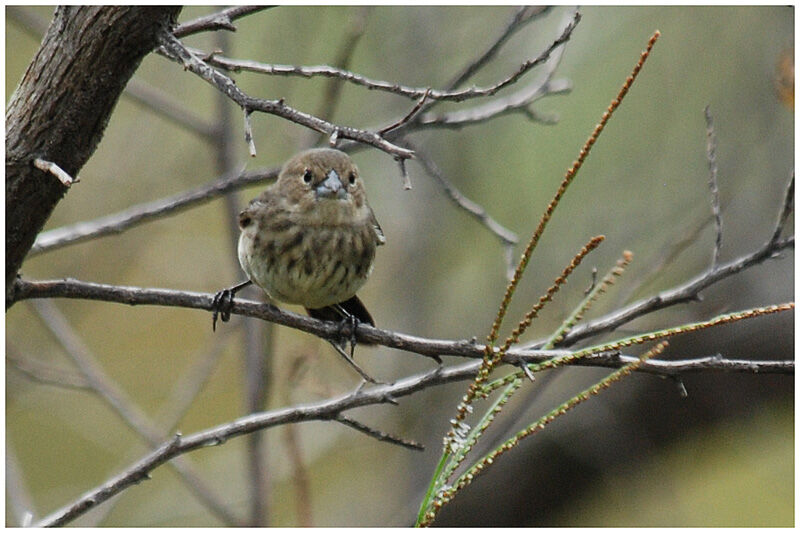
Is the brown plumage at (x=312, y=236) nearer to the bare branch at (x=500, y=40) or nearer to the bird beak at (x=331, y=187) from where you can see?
the bird beak at (x=331, y=187)

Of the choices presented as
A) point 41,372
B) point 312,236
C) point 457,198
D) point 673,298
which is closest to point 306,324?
point 457,198

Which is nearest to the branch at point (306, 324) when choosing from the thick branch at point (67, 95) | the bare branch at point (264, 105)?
the thick branch at point (67, 95)

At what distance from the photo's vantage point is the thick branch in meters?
2.27

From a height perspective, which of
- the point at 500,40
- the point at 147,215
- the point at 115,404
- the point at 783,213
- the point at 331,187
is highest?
the point at 500,40

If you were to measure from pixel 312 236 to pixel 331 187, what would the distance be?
20 cm

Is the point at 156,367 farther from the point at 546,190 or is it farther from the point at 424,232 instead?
the point at 546,190

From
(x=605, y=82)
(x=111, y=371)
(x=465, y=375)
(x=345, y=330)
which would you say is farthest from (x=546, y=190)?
(x=465, y=375)

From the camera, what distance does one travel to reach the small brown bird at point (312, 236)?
139 inches

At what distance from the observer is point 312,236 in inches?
141

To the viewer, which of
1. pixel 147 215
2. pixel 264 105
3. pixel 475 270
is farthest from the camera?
pixel 475 270

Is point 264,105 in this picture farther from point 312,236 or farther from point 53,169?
point 312,236

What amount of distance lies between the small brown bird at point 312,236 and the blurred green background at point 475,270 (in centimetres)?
72

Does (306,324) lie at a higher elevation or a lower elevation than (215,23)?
lower

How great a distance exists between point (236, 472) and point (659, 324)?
261 cm
